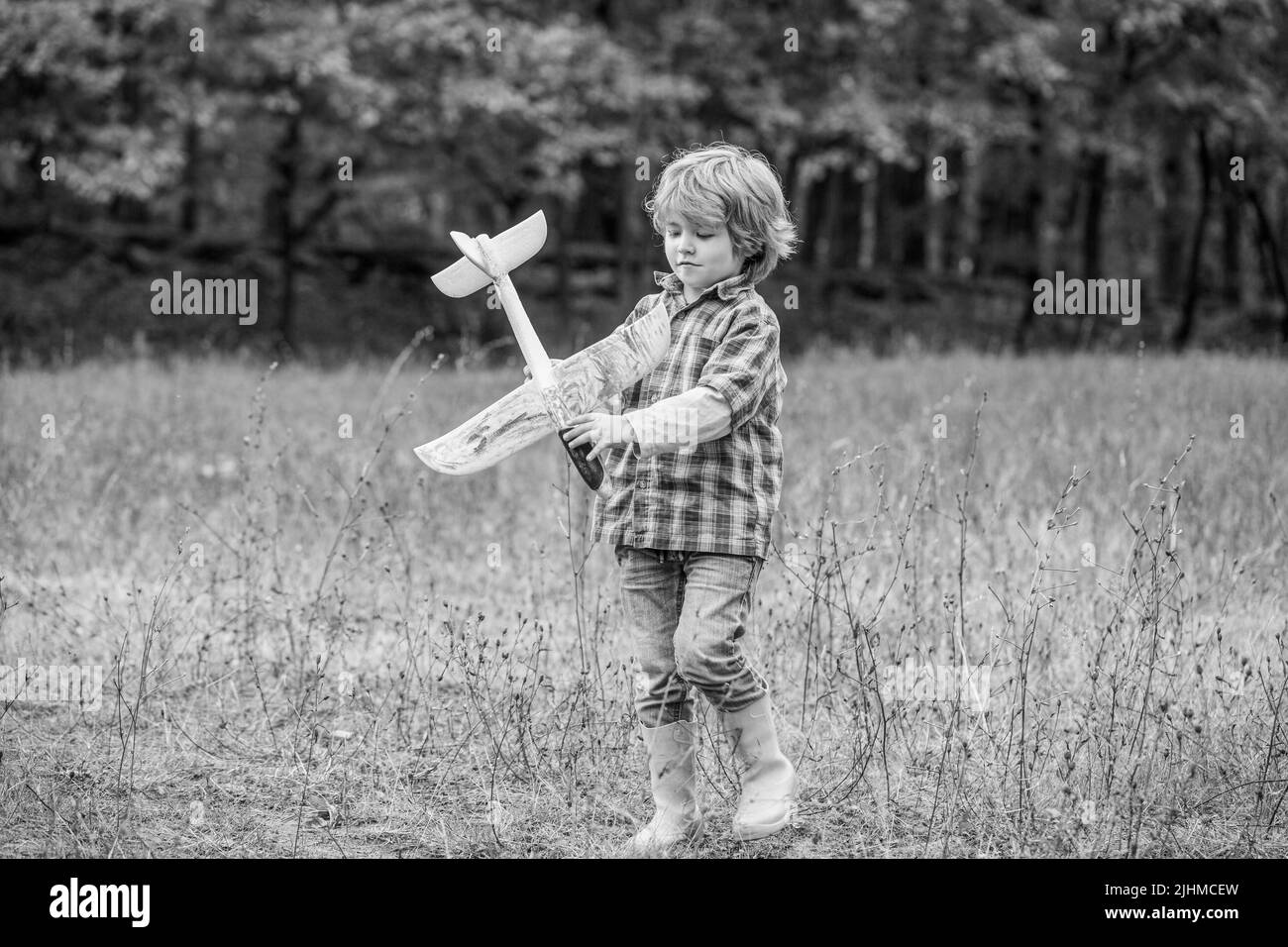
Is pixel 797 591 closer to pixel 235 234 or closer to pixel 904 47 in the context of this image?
pixel 904 47

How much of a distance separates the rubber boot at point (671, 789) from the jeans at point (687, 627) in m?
0.04

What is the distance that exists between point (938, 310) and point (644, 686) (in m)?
20.5

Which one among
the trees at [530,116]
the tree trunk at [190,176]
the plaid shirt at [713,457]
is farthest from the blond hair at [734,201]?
the tree trunk at [190,176]

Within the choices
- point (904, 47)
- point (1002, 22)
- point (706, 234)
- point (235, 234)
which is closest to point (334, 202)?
point (235, 234)

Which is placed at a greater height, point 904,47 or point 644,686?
point 904,47

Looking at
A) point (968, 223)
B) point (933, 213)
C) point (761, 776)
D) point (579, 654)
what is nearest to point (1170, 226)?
point (968, 223)

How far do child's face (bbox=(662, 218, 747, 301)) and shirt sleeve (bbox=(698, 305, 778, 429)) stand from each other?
4.9 inches

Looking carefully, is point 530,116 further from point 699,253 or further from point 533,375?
point 533,375

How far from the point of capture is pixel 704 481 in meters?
3.29

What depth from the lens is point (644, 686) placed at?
136 inches

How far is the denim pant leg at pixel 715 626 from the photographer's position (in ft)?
10.5

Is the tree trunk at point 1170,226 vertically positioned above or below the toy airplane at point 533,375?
above

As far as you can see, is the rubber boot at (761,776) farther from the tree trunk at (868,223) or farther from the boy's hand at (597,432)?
the tree trunk at (868,223)

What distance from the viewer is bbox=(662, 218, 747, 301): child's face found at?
10.8 ft
